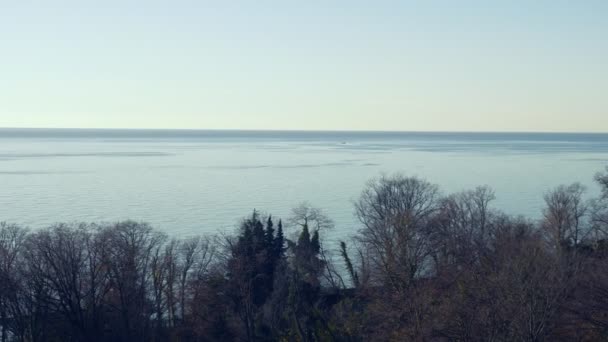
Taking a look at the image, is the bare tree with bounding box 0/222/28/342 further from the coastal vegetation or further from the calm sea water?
the calm sea water

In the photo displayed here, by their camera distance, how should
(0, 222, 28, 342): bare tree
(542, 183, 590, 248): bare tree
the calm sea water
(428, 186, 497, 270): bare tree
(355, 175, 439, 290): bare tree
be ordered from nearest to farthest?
(0, 222, 28, 342): bare tree < (355, 175, 439, 290): bare tree < (428, 186, 497, 270): bare tree < (542, 183, 590, 248): bare tree < the calm sea water

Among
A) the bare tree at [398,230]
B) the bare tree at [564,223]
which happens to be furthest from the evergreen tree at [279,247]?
the bare tree at [564,223]

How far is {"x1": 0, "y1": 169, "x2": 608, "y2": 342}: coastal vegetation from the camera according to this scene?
15562mm

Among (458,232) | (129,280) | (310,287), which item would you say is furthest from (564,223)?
(129,280)

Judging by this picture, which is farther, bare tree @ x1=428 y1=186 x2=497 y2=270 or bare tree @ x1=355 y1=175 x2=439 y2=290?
bare tree @ x1=428 y1=186 x2=497 y2=270

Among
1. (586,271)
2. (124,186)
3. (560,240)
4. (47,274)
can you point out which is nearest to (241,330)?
(47,274)

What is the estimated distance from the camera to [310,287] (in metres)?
21.8

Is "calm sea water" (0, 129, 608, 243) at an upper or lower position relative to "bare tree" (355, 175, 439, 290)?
lower

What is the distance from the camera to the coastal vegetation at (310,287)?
15.6 meters

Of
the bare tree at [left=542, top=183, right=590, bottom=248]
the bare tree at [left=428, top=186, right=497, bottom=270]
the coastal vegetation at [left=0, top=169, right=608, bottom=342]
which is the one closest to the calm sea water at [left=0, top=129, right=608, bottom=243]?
the bare tree at [left=428, top=186, right=497, bottom=270]

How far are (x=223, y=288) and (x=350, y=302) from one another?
15.7ft

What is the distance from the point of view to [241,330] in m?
20.8

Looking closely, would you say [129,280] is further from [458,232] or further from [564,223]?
[564,223]

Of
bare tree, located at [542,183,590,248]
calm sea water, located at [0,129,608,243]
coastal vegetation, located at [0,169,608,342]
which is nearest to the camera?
coastal vegetation, located at [0,169,608,342]
